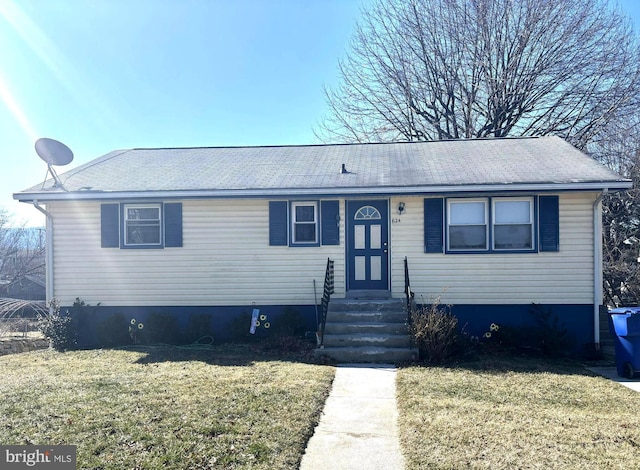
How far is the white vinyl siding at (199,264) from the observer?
988cm

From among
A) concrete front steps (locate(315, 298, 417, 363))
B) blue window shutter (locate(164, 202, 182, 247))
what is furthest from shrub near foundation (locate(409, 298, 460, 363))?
blue window shutter (locate(164, 202, 182, 247))

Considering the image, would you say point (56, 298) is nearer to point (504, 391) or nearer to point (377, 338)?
point (377, 338)

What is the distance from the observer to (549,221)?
9305 mm

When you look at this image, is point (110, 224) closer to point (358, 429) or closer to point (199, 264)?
point (199, 264)

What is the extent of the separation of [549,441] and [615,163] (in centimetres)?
1558

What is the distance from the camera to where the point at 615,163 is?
16.4 meters

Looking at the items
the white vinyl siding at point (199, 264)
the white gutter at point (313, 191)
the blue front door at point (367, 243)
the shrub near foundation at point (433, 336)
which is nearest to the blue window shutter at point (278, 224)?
the white vinyl siding at point (199, 264)

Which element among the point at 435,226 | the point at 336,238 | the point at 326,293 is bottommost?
the point at 326,293

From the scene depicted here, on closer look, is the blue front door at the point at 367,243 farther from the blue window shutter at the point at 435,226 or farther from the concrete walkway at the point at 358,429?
the concrete walkway at the point at 358,429

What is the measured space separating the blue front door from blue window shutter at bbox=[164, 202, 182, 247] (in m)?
3.77

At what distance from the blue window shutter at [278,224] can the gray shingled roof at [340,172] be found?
20.0 inches

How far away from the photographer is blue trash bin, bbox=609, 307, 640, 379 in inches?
287

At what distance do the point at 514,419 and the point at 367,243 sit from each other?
5.40 metres

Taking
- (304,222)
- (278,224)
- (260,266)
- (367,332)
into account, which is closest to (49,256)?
(260,266)
